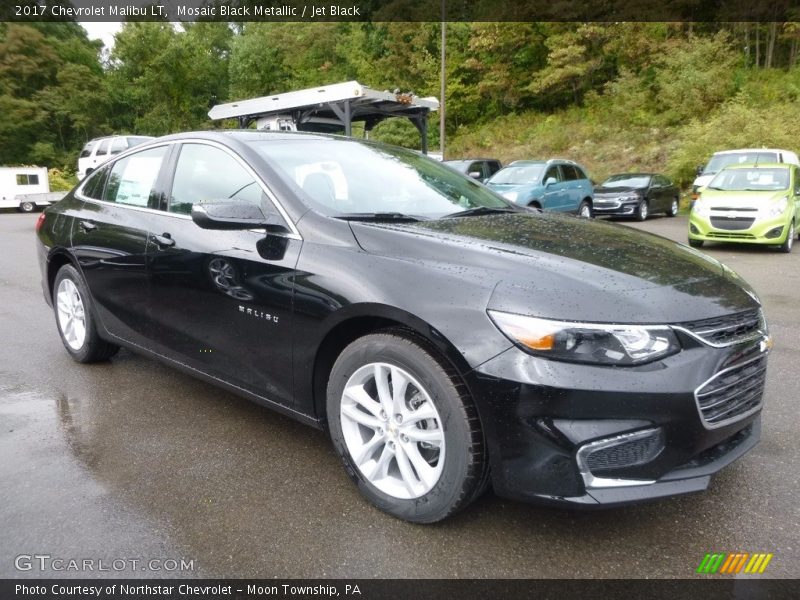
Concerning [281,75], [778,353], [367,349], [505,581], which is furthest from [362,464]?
[281,75]

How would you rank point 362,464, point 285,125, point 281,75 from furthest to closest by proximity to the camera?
point 281,75
point 285,125
point 362,464

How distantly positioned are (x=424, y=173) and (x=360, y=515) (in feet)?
6.53

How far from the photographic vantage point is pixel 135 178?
13.6ft

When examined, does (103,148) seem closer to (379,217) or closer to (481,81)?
(481,81)

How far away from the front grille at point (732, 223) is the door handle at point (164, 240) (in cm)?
944

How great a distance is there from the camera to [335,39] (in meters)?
46.7

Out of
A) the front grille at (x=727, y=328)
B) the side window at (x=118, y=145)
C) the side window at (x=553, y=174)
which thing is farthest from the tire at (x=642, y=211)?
the side window at (x=118, y=145)

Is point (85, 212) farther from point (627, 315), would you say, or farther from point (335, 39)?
point (335, 39)

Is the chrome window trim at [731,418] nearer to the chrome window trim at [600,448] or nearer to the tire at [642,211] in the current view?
the chrome window trim at [600,448]

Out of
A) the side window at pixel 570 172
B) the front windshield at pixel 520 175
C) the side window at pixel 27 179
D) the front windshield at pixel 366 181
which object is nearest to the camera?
the front windshield at pixel 366 181

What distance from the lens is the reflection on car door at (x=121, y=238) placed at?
12.6 feet

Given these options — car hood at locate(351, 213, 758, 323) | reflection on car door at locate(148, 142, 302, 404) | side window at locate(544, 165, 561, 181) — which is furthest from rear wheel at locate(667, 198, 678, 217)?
reflection on car door at locate(148, 142, 302, 404)

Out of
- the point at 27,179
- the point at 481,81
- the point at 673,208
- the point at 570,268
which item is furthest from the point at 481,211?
the point at 481,81

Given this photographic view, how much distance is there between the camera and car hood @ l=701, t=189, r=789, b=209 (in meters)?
10.3
